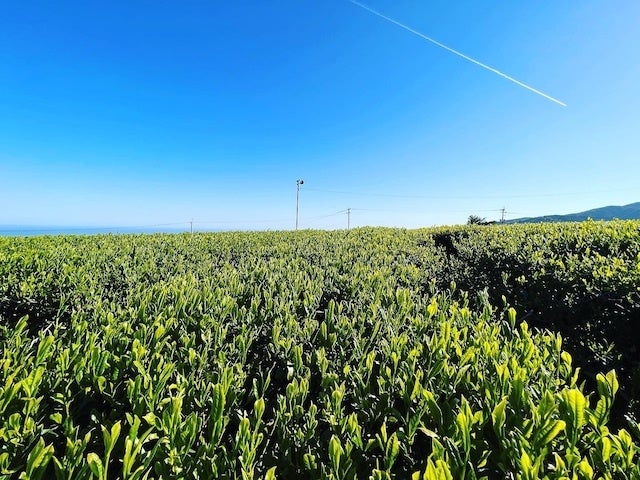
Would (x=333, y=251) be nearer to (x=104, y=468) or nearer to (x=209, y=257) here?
(x=209, y=257)

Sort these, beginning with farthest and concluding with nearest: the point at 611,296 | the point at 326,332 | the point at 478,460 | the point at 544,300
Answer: the point at 544,300
the point at 611,296
the point at 326,332
the point at 478,460

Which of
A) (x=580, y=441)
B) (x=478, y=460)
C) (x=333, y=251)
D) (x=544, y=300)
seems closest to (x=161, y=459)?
(x=478, y=460)

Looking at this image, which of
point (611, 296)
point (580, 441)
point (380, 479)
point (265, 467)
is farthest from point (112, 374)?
point (611, 296)

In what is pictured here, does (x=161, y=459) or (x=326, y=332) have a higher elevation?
(x=326, y=332)

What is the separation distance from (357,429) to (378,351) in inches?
32.6

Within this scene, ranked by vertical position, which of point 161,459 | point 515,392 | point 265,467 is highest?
point 515,392

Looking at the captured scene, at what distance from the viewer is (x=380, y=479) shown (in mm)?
1056

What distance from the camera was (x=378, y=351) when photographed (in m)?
2.08

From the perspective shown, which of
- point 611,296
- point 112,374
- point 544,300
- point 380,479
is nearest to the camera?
point 380,479

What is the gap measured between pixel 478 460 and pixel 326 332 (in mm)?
1188

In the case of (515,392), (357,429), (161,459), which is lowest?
(161,459)

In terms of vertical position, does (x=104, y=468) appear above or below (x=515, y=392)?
below

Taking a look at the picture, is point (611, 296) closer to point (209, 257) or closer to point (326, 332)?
point (326, 332)

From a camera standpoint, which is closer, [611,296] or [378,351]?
[378,351]
